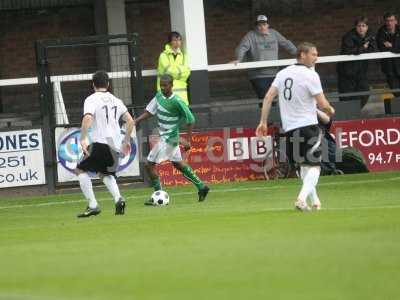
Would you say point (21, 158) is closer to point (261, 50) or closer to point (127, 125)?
point (261, 50)

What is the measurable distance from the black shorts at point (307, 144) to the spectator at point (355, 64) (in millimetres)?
9593

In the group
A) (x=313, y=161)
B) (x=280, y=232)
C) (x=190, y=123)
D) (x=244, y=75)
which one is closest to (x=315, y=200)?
(x=313, y=161)

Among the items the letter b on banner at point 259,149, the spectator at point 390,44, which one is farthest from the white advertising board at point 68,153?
the spectator at point 390,44

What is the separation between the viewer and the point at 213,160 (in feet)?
80.2

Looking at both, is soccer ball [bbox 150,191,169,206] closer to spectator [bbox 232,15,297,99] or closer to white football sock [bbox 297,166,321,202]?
white football sock [bbox 297,166,321,202]

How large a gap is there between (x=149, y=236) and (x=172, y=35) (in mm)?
10786

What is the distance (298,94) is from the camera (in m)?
15.9

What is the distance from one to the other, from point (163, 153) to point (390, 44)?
7.07 meters

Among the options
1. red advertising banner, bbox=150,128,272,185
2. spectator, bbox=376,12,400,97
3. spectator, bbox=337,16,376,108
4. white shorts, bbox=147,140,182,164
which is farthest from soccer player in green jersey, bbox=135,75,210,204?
spectator, bbox=376,12,400,97

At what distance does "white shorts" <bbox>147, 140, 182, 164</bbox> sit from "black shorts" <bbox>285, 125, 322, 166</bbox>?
4.60m

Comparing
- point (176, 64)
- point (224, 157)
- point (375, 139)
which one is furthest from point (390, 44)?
point (176, 64)

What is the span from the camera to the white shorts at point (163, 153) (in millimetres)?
20422

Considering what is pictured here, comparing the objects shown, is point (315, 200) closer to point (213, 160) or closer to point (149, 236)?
point (149, 236)

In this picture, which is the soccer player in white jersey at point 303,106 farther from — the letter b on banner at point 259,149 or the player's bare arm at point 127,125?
the letter b on banner at point 259,149
